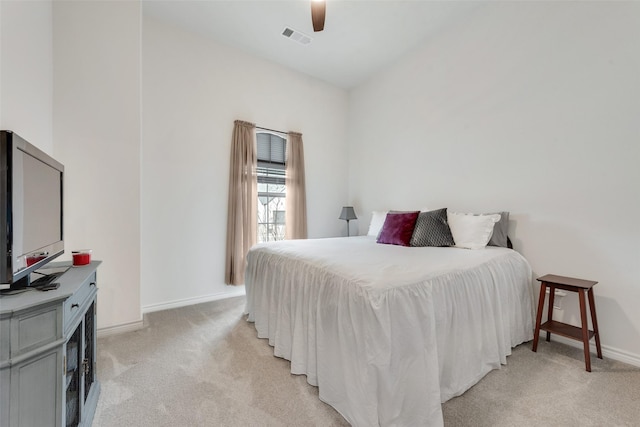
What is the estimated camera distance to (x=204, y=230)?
10.6ft

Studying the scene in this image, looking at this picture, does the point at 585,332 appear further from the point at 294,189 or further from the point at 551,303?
the point at 294,189

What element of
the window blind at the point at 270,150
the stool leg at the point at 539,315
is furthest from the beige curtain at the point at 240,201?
the stool leg at the point at 539,315

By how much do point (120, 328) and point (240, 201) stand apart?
5.61 ft

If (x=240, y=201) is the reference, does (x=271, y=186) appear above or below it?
above

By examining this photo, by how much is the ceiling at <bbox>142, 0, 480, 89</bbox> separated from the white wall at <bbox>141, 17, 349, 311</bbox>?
230mm

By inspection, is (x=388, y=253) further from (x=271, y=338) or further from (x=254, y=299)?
(x=254, y=299)

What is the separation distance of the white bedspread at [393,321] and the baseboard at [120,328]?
3.83ft

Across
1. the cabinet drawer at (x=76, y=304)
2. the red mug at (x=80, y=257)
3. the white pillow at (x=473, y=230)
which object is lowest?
the cabinet drawer at (x=76, y=304)

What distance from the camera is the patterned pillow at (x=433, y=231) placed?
2.51 meters

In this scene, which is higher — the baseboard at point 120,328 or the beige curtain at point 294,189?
the beige curtain at point 294,189

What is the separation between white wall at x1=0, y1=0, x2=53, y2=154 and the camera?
144cm

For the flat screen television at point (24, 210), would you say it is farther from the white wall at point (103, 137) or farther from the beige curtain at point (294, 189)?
the beige curtain at point (294, 189)

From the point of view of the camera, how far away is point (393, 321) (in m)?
1.28

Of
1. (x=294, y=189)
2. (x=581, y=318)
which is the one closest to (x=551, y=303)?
(x=581, y=318)
